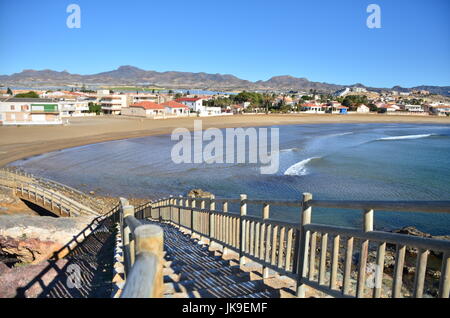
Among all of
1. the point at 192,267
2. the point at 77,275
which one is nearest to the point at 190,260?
the point at 192,267

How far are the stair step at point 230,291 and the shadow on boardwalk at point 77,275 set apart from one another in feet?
7.35

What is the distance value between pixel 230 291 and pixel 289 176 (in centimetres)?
2392

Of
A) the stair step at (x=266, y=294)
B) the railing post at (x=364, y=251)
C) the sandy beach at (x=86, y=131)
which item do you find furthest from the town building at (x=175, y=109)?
the railing post at (x=364, y=251)

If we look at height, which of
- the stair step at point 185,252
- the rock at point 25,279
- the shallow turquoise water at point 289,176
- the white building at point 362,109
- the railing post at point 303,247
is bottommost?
the shallow turquoise water at point 289,176

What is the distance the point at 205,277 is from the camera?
467cm

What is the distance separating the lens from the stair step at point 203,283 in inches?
158

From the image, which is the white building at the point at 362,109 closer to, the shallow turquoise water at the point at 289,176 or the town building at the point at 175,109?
the town building at the point at 175,109

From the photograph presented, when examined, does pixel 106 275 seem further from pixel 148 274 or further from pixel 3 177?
pixel 3 177

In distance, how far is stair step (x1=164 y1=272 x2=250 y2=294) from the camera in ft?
13.2

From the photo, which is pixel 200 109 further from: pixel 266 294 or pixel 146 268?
pixel 146 268

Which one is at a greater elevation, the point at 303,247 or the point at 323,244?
the point at 323,244

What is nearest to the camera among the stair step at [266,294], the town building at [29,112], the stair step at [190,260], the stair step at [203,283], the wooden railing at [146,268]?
the wooden railing at [146,268]

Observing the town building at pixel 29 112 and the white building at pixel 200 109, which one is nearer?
the town building at pixel 29 112

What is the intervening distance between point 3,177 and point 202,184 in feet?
38.9
